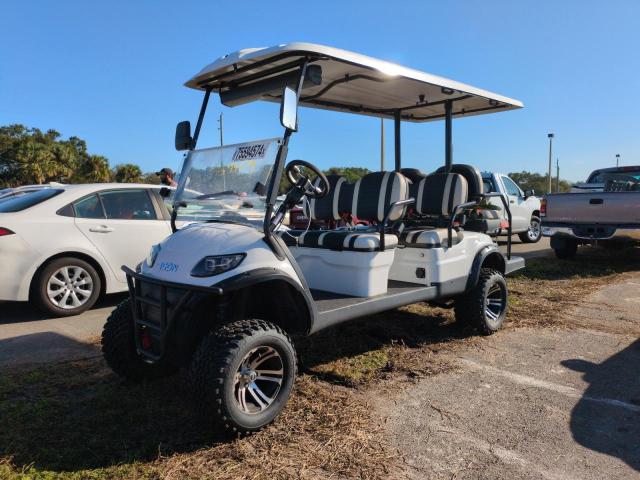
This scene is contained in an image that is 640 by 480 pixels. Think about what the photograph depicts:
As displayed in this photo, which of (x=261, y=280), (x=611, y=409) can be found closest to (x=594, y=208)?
(x=611, y=409)

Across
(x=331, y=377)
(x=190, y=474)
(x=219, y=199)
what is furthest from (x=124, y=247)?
(x=190, y=474)

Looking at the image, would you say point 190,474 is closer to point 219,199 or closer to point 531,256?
point 219,199

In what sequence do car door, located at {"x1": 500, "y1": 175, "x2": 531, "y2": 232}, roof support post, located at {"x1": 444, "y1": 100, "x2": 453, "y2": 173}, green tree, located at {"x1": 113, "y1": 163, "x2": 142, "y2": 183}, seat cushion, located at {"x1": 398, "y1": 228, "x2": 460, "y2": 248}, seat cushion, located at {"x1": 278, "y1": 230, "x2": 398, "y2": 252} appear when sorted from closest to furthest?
seat cushion, located at {"x1": 278, "y1": 230, "x2": 398, "y2": 252}
seat cushion, located at {"x1": 398, "y1": 228, "x2": 460, "y2": 248}
roof support post, located at {"x1": 444, "y1": 100, "x2": 453, "y2": 173}
car door, located at {"x1": 500, "y1": 175, "x2": 531, "y2": 232}
green tree, located at {"x1": 113, "y1": 163, "x2": 142, "y2": 183}

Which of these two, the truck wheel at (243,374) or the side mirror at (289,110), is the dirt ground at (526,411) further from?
the side mirror at (289,110)

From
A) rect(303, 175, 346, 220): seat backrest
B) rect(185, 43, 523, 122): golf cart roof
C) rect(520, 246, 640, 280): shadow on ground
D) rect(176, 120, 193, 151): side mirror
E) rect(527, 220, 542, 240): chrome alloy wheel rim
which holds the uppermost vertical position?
rect(185, 43, 523, 122): golf cart roof

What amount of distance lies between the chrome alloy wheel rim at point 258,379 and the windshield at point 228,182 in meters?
0.84

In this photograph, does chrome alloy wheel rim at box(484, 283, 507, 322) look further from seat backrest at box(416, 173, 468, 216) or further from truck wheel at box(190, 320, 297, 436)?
truck wheel at box(190, 320, 297, 436)

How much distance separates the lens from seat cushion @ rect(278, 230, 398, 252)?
3.96 metres

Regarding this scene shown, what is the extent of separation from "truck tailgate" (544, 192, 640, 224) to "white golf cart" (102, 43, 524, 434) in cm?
420

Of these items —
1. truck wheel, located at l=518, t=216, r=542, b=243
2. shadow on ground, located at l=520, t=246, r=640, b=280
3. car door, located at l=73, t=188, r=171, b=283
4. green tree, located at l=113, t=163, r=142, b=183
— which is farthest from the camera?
green tree, located at l=113, t=163, r=142, b=183

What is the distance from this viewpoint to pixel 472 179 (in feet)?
17.0

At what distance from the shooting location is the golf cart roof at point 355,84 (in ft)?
11.4

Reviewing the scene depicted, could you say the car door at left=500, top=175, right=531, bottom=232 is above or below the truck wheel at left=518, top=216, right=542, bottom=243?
above

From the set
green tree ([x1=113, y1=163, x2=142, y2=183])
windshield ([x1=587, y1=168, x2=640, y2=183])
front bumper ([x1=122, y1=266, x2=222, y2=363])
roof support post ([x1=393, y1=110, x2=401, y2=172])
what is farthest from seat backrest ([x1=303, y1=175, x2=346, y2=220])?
green tree ([x1=113, y1=163, x2=142, y2=183])
